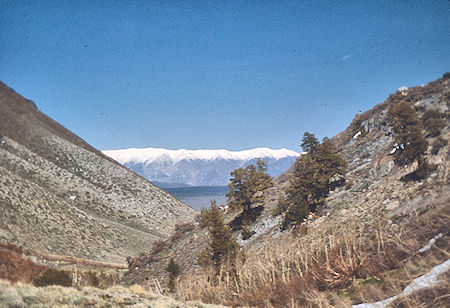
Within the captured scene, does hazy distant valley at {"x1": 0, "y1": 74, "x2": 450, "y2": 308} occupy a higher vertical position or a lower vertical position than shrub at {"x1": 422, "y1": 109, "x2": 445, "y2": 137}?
lower

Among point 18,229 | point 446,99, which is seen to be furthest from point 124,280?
point 446,99

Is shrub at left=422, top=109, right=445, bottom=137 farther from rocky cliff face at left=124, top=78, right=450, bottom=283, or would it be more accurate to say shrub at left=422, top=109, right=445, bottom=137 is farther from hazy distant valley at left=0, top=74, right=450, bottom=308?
rocky cliff face at left=124, top=78, right=450, bottom=283

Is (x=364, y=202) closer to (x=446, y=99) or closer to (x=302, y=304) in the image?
(x=302, y=304)

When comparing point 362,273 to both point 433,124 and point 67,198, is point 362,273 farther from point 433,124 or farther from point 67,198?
point 67,198

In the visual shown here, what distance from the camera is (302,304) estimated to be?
6.52 m

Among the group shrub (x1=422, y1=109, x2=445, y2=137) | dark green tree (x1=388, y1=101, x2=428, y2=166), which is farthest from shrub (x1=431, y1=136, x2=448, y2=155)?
shrub (x1=422, y1=109, x2=445, y2=137)

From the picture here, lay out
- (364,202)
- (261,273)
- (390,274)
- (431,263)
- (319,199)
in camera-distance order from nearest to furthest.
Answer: (431,263)
(390,274)
(261,273)
(364,202)
(319,199)

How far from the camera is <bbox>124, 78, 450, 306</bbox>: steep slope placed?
8484 mm

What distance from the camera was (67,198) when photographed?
158 feet

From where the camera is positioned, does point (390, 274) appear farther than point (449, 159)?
No

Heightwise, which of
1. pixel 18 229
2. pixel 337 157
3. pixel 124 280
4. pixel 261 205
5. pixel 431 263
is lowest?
pixel 124 280

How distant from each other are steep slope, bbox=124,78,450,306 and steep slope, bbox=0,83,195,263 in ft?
38.7

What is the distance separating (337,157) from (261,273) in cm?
1683

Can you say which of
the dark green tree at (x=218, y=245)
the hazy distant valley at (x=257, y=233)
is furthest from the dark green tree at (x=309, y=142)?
the dark green tree at (x=218, y=245)
